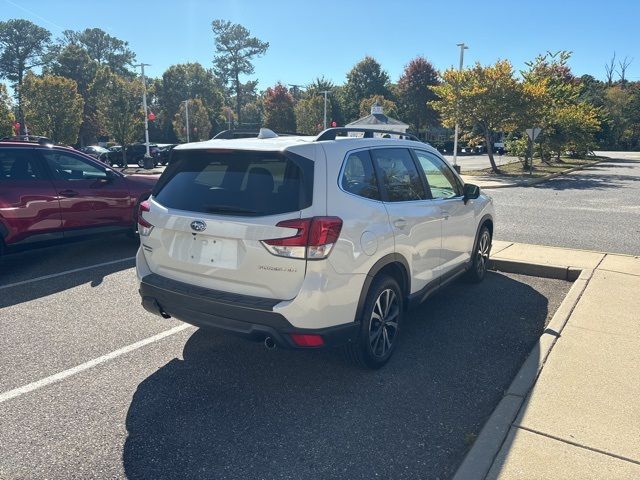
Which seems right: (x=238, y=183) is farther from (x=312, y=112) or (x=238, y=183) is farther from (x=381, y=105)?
(x=381, y=105)

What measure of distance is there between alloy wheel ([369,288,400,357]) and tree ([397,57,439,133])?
2433 inches

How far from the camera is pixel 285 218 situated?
3.14 meters

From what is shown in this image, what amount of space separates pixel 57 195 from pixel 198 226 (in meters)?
4.29

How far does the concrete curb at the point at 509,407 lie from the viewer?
8.79 ft

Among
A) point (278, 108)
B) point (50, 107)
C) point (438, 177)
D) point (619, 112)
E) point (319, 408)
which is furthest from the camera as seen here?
point (278, 108)

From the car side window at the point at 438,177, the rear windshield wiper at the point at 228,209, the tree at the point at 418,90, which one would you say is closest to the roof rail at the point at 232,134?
the rear windshield wiper at the point at 228,209

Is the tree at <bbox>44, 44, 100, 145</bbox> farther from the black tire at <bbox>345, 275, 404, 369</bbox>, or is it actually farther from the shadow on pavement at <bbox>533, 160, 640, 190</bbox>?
the black tire at <bbox>345, 275, 404, 369</bbox>

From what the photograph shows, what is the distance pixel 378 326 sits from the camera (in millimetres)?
3795

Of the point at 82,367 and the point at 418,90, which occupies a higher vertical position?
the point at 418,90

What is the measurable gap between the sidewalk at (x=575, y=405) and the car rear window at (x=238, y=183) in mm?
1877

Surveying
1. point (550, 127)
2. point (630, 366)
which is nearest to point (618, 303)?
point (630, 366)

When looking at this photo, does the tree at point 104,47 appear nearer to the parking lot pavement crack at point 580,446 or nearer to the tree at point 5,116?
the tree at point 5,116

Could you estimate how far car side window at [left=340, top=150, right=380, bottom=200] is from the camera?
3.52 m

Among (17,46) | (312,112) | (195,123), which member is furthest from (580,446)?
(17,46)
